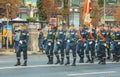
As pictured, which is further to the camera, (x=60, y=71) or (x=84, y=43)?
(x=84, y=43)

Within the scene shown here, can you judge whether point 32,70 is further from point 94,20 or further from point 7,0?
point 94,20

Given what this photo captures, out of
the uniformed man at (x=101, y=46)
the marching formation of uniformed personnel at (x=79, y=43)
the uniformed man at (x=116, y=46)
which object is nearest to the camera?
the marching formation of uniformed personnel at (x=79, y=43)

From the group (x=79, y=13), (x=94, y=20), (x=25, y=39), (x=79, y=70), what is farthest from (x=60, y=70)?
(x=79, y=13)

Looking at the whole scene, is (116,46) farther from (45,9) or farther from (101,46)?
(45,9)

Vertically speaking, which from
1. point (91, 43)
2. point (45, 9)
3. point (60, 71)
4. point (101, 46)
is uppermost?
point (45, 9)

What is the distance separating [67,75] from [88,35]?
212 inches

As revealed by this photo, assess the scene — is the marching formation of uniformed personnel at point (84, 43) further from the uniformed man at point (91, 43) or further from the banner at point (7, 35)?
the banner at point (7, 35)

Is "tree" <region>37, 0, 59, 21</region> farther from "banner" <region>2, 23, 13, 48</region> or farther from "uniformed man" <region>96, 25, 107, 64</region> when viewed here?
"uniformed man" <region>96, 25, 107, 64</region>

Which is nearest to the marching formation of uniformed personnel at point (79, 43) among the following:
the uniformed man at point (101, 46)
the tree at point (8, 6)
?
the uniformed man at point (101, 46)

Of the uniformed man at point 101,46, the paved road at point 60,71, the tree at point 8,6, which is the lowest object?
the paved road at point 60,71

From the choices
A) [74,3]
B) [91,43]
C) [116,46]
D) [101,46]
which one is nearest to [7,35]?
[116,46]

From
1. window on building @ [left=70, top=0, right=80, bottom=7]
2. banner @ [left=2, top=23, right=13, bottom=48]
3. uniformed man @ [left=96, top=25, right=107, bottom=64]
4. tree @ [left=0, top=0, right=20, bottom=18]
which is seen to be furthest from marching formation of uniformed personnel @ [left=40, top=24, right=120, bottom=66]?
window on building @ [left=70, top=0, right=80, bottom=7]

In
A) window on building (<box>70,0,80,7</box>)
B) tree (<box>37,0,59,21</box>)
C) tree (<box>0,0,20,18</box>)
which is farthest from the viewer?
window on building (<box>70,0,80,7</box>)

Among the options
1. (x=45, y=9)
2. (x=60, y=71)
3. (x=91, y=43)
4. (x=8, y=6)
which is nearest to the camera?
(x=60, y=71)
